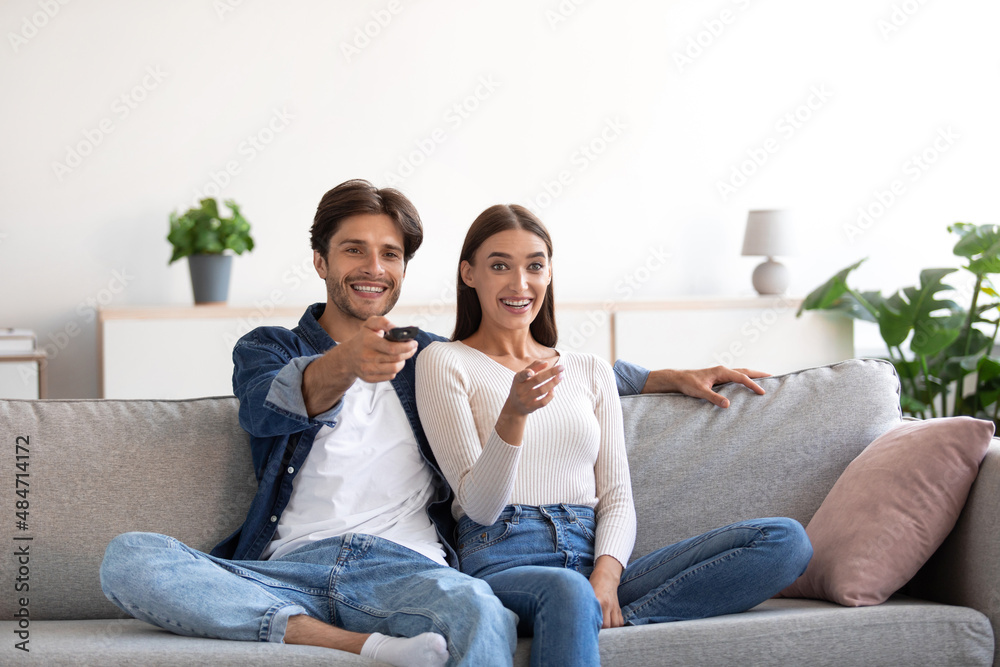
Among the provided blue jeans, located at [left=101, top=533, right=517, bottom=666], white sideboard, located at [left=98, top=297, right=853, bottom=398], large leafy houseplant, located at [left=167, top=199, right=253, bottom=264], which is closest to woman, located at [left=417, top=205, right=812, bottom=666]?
blue jeans, located at [left=101, top=533, right=517, bottom=666]

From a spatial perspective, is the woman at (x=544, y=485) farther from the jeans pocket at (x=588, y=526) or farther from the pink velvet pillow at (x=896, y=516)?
the pink velvet pillow at (x=896, y=516)

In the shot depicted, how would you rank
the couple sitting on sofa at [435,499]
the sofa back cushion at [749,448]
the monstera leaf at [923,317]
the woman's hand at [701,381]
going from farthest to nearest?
the monstera leaf at [923,317] → the woman's hand at [701,381] → the sofa back cushion at [749,448] → the couple sitting on sofa at [435,499]

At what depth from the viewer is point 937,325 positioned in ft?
12.0

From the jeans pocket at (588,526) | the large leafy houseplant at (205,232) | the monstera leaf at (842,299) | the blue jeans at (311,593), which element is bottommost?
the blue jeans at (311,593)

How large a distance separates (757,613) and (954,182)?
3.54 meters

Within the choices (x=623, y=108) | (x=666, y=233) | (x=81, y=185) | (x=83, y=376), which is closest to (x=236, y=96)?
(x=81, y=185)

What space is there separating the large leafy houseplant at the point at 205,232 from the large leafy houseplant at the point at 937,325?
2350mm

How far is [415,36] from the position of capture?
13.4 feet

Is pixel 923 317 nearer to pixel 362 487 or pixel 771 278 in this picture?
pixel 771 278

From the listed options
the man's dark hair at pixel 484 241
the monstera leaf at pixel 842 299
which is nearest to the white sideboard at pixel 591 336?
the monstera leaf at pixel 842 299

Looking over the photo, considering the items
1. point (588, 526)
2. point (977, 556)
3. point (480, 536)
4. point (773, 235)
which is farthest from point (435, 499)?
point (773, 235)

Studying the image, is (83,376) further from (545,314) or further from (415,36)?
(545,314)

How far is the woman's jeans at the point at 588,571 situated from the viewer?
1.35 m

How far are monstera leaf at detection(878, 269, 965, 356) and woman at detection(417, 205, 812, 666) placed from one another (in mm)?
2224
